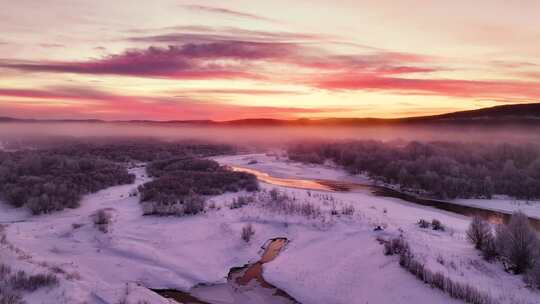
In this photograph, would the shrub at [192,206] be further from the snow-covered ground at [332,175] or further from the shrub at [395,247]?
the snow-covered ground at [332,175]

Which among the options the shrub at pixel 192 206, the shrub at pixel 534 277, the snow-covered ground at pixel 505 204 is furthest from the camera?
the snow-covered ground at pixel 505 204

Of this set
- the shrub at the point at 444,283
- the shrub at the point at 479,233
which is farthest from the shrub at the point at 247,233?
the shrub at the point at 479,233

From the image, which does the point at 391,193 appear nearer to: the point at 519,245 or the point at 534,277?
the point at 519,245

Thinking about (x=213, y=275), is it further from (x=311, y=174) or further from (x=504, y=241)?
(x=311, y=174)

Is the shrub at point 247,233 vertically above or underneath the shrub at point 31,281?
underneath

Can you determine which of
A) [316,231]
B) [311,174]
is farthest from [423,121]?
[316,231]

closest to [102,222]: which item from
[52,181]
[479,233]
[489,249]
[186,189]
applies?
[186,189]
